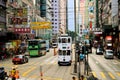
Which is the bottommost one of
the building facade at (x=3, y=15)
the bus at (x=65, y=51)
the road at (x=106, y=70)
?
the road at (x=106, y=70)

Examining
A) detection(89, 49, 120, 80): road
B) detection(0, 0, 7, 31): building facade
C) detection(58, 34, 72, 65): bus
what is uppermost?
detection(0, 0, 7, 31): building facade

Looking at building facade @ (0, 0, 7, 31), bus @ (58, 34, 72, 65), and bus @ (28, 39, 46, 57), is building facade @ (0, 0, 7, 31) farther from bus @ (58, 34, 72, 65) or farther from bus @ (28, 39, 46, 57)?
bus @ (58, 34, 72, 65)

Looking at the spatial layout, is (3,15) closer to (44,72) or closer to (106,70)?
(106,70)

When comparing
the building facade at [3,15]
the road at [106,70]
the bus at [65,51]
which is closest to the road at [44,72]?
the bus at [65,51]

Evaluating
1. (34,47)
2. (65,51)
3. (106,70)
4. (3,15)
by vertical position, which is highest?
(3,15)

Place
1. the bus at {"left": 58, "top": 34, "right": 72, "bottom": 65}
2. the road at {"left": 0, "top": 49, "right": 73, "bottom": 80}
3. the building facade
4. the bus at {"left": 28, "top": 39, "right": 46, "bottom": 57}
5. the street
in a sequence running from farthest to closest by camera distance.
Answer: the building facade < the bus at {"left": 28, "top": 39, "right": 46, "bottom": 57} < the bus at {"left": 58, "top": 34, "right": 72, "bottom": 65} < the street < the road at {"left": 0, "top": 49, "right": 73, "bottom": 80}

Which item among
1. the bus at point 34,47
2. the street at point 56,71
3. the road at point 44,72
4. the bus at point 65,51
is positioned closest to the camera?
the road at point 44,72

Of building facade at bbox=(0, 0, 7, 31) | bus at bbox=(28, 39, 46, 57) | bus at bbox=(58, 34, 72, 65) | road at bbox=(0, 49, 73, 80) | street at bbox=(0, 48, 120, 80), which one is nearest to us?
road at bbox=(0, 49, 73, 80)

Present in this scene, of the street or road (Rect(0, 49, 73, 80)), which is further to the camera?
the street

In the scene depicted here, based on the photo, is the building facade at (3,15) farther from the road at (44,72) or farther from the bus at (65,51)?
the bus at (65,51)

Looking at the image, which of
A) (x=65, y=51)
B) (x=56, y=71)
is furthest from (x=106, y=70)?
(x=65, y=51)

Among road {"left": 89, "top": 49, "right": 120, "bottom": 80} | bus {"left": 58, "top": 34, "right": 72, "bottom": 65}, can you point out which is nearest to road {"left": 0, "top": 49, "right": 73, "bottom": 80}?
bus {"left": 58, "top": 34, "right": 72, "bottom": 65}

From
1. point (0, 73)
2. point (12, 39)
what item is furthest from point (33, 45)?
point (0, 73)

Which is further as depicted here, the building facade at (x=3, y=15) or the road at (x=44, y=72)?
the building facade at (x=3, y=15)
